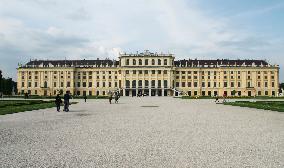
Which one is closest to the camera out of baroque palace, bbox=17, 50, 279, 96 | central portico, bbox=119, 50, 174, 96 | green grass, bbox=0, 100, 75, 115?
green grass, bbox=0, 100, 75, 115

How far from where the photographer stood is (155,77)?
342 feet

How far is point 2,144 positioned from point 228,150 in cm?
623

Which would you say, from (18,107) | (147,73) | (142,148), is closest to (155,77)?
(147,73)

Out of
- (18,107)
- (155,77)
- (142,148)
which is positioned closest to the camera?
(142,148)

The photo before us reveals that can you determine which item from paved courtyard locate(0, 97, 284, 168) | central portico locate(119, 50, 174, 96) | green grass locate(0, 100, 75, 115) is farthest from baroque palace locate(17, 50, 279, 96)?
paved courtyard locate(0, 97, 284, 168)

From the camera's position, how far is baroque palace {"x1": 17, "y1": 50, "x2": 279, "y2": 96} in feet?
341

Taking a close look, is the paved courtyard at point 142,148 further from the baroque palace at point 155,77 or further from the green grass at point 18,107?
the baroque palace at point 155,77

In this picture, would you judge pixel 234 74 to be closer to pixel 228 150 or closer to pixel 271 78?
pixel 271 78

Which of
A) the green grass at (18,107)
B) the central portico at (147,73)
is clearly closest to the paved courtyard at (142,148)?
the green grass at (18,107)

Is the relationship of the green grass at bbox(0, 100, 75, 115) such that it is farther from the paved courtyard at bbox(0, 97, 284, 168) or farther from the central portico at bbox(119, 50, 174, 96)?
the central portico at bbox(119, 50, 174, 96)

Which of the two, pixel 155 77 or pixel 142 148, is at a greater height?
pixel 155 77

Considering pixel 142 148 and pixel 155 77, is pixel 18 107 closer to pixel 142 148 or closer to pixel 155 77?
pixel 142 148

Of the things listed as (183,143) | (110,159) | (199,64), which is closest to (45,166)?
(110,159)

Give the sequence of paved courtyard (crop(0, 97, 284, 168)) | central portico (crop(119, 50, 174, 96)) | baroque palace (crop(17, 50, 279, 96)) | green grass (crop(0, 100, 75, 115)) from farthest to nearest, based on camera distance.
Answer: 1. baroque palace (crop(17, 50, 279, 96))
2. central portico (crop(119, 50, 174, 96))
3. green grass (crop(0, 100, 75, 115))
4. paved courtyard (crop(0, 97, 284, 168))
